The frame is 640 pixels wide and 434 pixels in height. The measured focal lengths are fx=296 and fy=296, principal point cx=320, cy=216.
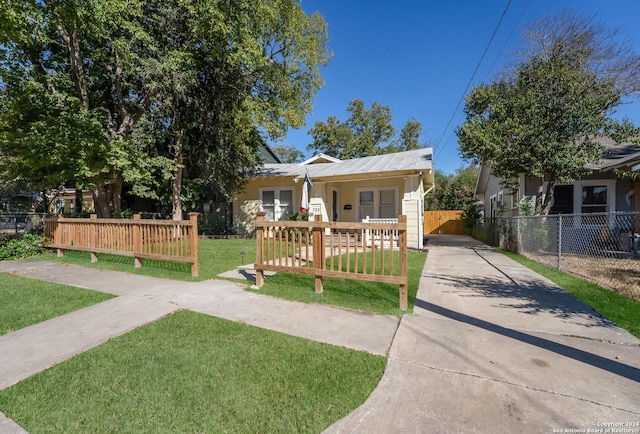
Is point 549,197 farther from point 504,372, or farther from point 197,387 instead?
point 197,387

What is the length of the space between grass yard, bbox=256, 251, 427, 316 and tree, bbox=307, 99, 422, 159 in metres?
27.3

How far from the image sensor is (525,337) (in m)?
3.38

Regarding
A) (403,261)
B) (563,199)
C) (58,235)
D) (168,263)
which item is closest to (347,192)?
(563,199)

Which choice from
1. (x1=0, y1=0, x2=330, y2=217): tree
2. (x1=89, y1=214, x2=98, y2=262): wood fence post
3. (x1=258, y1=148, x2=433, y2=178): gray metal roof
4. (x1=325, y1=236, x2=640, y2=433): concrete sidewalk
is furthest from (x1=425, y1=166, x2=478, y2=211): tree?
(x1=89, y1=214, x2=98, y2=262): wood fence post

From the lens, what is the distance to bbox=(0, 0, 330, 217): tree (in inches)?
346

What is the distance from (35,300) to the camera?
4664 millimetres

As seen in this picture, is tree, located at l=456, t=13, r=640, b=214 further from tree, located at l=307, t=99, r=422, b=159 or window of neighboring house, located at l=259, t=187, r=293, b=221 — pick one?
tree, located at l=307, t=99, r=422, b=159

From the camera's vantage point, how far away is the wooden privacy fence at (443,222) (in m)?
22.3

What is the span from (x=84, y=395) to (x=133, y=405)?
1.59 feet

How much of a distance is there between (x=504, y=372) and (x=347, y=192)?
11787 mm

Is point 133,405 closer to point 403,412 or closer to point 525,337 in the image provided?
point 403,412

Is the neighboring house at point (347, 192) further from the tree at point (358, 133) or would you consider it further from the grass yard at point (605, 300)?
the tree at point (358, 133)

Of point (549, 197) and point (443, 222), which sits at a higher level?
point (549, 197)

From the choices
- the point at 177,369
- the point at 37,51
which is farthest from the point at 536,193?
the point at 37,51
